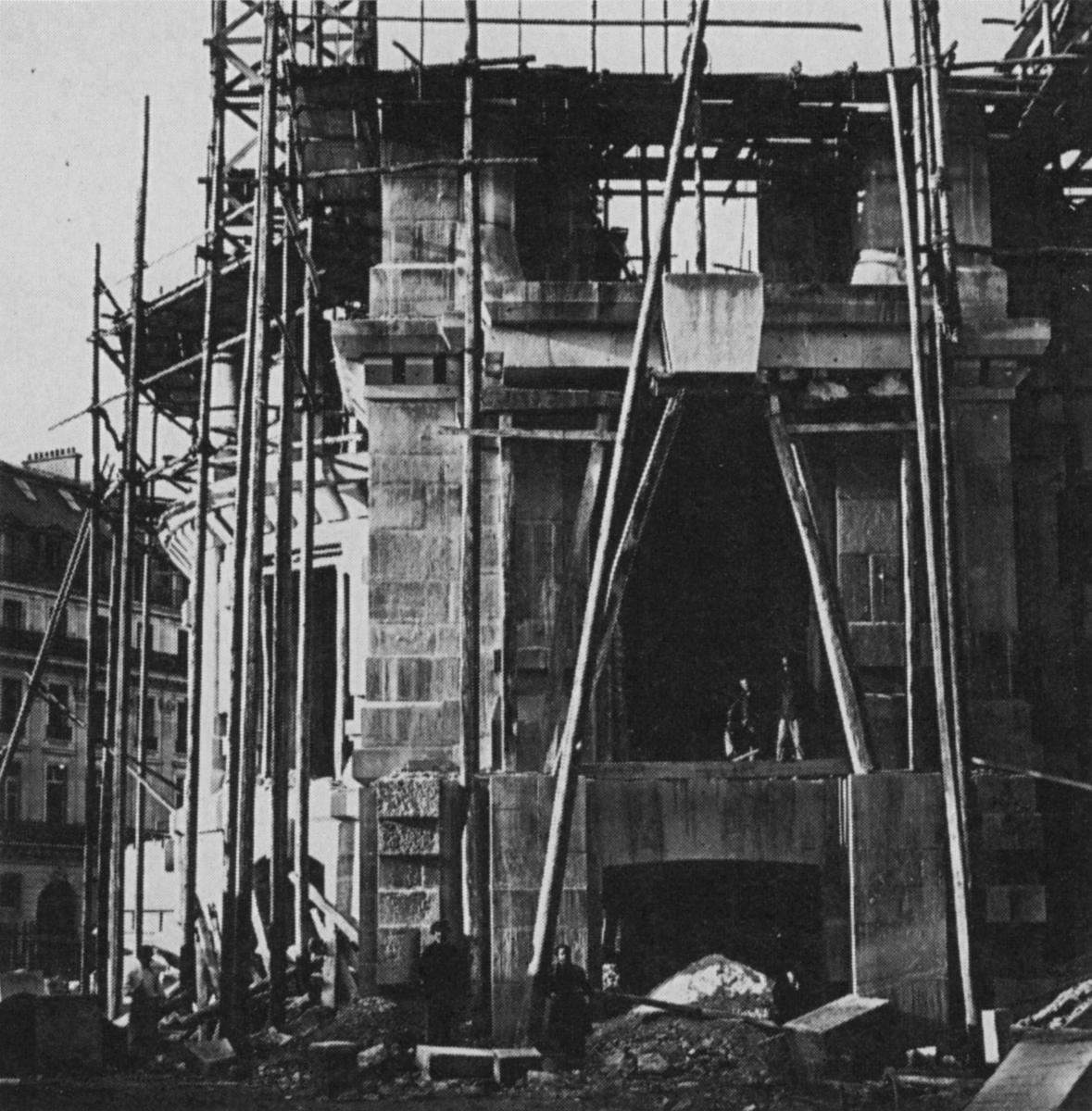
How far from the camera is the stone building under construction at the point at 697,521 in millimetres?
23172

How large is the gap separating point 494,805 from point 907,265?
774cm

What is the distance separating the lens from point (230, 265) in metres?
30.5

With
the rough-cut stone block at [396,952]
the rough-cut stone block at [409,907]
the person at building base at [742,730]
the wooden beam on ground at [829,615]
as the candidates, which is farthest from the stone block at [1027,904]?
the rough-cut stone block at [396,952]

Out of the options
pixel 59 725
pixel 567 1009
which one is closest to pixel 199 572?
pixel 567 1009

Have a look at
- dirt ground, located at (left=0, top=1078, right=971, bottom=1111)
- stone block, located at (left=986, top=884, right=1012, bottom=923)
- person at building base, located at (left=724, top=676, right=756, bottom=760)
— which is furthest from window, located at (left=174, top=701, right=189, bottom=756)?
dirt ground, located at (left=0, top=1078, right=971, bottom=1111)

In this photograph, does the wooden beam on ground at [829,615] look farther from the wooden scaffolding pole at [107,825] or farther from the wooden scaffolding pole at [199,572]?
the wooden scaffolding pole at [107,825]

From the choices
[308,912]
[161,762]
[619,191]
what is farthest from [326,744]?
[161,762]

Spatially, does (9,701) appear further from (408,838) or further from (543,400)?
(408,838)

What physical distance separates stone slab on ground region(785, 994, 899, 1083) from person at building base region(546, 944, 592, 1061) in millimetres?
2273

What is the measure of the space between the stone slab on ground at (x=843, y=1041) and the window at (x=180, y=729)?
59.6 metres

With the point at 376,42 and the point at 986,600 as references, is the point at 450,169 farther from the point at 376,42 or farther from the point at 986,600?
the point at 986,600

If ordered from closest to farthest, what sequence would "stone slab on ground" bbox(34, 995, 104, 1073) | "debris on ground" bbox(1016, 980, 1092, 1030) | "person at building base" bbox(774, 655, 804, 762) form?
"debris on ground" bbox(1016, 980, 1092, 1030), "stone slab on ground" bbox(34, 995, 104, 1073), "person at building base" bbox(774, 655, 804, 762)

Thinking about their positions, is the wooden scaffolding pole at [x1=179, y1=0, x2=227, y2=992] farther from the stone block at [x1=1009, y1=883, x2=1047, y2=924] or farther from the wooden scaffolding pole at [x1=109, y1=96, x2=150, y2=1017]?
the stone block at [x1=1009, y1=883, x2=1047, y2=924]

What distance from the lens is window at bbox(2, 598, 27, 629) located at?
237ft
